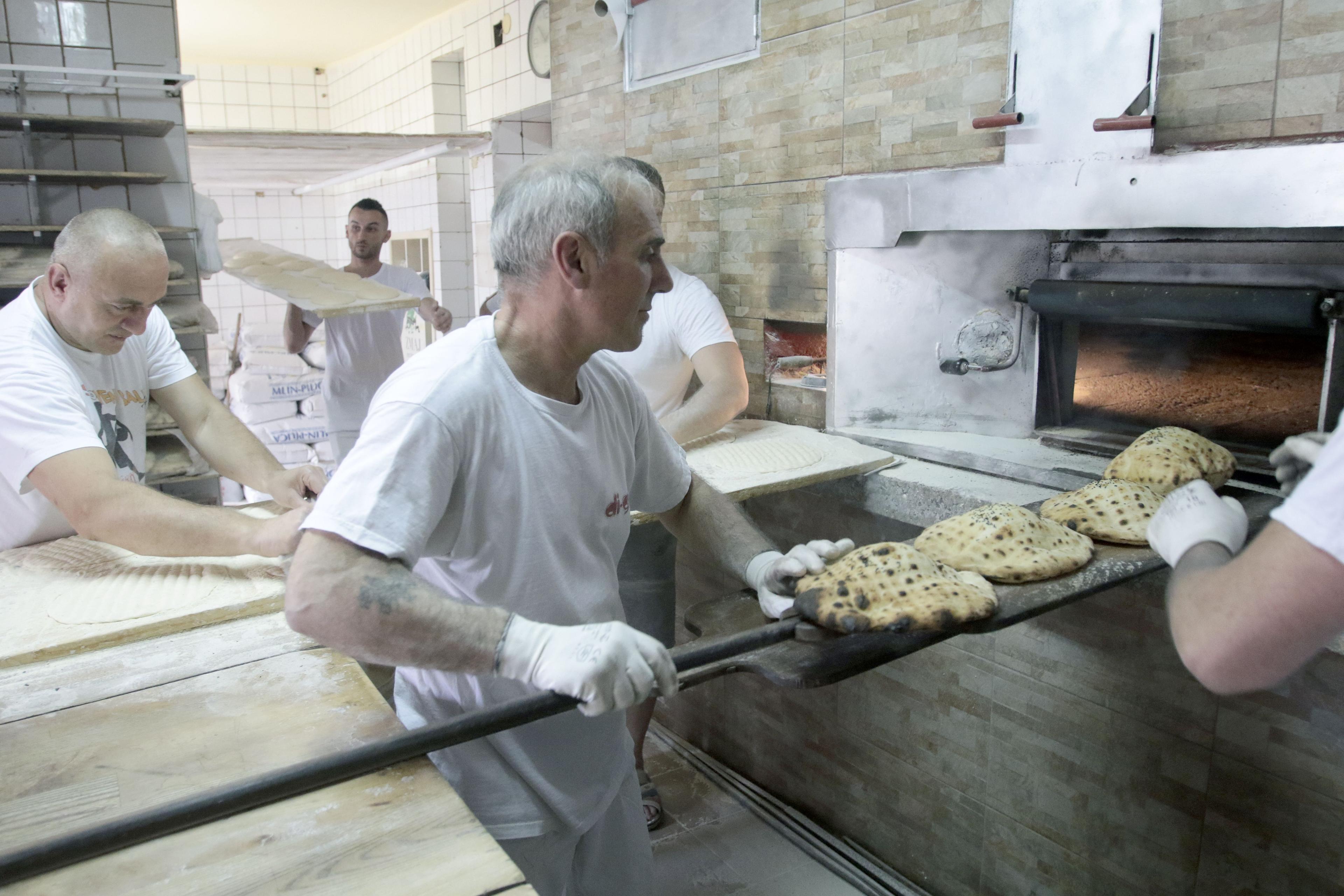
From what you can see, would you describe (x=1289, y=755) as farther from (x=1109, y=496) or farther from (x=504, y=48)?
(x=504, y=48)

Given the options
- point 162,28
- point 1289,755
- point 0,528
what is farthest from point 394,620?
point 162,28

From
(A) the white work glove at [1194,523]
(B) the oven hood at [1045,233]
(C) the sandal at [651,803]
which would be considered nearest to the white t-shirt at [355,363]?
(C) the sandal at [651,803]

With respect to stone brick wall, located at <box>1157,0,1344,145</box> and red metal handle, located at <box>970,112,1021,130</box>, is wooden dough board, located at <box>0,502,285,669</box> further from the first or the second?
stone brick wall, located at <box>1157,0,1344,145</box>

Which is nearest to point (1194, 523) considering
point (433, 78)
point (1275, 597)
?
point (1275, 597)

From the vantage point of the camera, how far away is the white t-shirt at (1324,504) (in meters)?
0.91

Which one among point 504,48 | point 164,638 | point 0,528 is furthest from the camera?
point 504,48

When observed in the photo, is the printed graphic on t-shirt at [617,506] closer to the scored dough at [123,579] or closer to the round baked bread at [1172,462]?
the scored dough at [123,579]

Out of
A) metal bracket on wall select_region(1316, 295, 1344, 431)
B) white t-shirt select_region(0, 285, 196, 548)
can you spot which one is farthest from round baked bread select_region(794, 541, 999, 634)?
white t-shirt select_region(0, 285, 196, 548)

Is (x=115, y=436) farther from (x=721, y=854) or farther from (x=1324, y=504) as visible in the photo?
(x=1324, y=504)

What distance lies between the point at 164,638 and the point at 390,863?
Result: 0.87 metres

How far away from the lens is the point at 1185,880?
2.13 meters

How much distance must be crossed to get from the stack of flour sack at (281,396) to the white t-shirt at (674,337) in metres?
3.09

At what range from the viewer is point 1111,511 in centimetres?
184

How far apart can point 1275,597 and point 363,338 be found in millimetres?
3722
